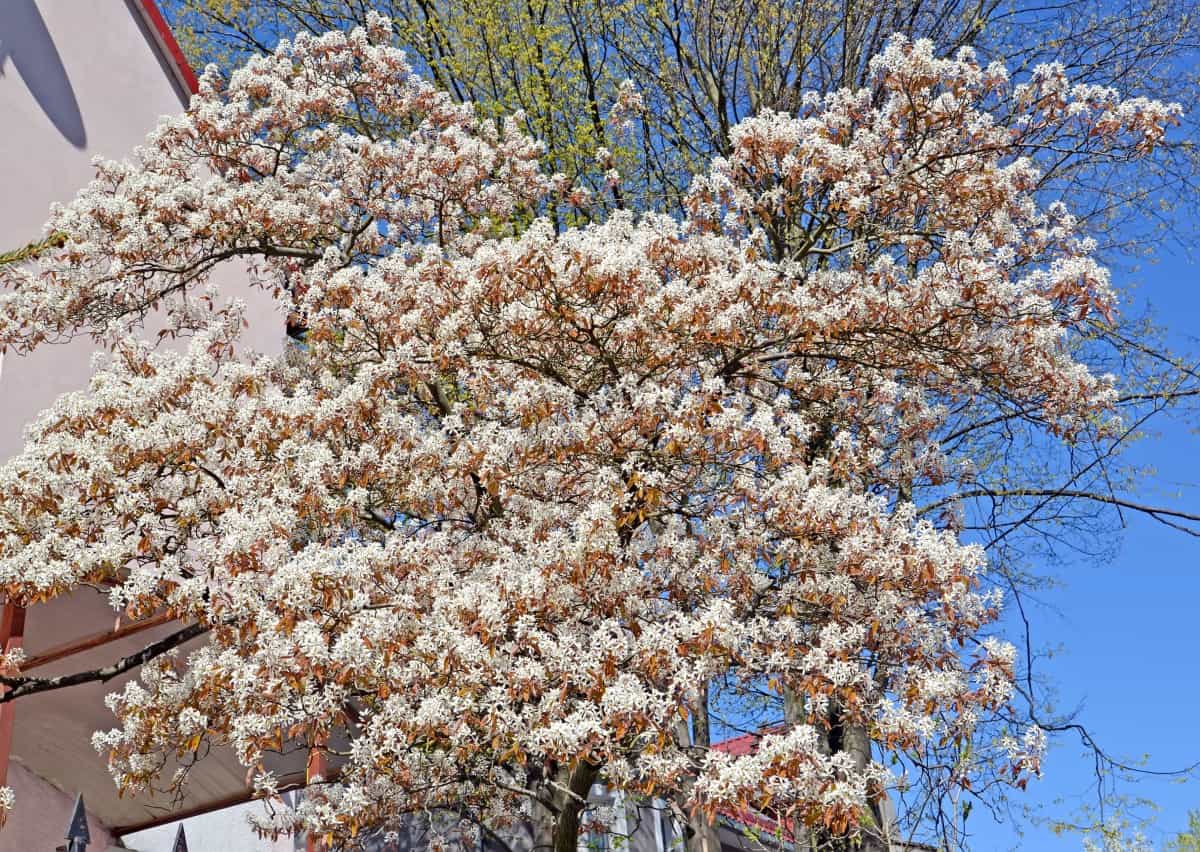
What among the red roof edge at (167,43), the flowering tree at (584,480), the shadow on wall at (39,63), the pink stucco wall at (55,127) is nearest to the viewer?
the flowering tree at (584,480)

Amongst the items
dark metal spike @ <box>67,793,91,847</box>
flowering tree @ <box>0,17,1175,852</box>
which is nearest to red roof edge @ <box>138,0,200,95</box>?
flowering tree @ <box>0,17,1175,852</box>

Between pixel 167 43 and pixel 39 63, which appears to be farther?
pixel 167 43

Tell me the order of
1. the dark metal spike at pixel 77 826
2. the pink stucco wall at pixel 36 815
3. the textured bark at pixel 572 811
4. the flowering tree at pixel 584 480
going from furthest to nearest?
the pink stucco wall at pixel 36 815 < the textured bark at pixel 572 811 < the flowering tree at pixel 584 480 < the dark metal spike at pixel 77 826

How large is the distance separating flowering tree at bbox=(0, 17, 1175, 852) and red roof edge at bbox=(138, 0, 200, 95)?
10.5ft

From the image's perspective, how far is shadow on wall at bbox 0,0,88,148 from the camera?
11.4 m

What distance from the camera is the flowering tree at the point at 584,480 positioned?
289 inches

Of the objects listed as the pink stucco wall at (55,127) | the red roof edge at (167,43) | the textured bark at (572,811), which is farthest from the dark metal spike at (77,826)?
the red roof edge at (167,43)

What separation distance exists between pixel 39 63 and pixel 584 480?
7.33m

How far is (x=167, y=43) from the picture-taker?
1373cm

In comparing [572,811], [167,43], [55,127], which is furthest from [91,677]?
[167,43]

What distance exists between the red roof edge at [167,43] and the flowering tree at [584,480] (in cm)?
320

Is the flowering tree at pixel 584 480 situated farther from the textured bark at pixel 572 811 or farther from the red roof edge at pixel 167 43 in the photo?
the red roof edge at pixel 167 43

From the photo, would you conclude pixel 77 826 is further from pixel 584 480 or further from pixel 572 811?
pixel 584 480

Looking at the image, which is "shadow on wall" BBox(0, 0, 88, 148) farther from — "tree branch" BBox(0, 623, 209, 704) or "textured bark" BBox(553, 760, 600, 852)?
"textured bark" BBox(553, 760, 600, 852)
